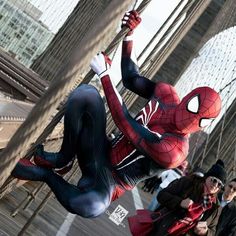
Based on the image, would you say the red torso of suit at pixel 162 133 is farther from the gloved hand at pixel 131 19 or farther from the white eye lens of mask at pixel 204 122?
the gloved hand at pixel 131 19

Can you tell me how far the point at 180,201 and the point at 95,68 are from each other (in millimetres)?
1787

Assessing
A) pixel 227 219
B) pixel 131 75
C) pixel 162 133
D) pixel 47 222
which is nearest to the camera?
pixel 162 133

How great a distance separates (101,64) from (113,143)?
1.15ft

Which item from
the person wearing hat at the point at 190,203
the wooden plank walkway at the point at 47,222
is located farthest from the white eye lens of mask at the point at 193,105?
the wooden plank walkway at the point at 47,222

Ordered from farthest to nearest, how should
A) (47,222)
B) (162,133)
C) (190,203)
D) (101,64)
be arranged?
(47,222)
(190,203)
(162,133)
(101,64)

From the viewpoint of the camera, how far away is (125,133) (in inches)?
113

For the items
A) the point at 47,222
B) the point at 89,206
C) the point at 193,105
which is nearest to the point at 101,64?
the point at 193,105

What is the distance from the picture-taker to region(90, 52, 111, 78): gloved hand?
2.77m

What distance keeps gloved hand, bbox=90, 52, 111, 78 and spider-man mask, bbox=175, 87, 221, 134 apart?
35 cm

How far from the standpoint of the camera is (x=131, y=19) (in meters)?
2.95

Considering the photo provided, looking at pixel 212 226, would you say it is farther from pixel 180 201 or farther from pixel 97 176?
pixel 97 176

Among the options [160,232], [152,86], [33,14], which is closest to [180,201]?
[160,232]

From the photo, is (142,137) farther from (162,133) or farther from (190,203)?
(190,203)

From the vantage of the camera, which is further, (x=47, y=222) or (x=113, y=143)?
(x=47, y=222)
